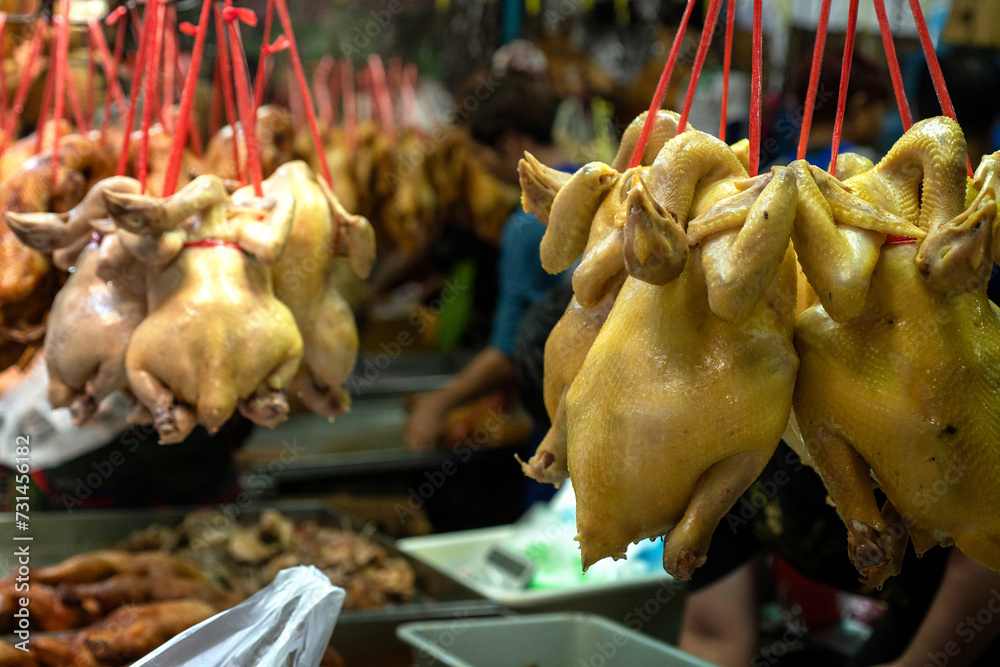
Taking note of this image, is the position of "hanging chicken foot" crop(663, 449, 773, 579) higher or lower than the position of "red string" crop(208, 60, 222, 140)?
higher

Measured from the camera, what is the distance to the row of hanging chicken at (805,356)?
93 centimetres

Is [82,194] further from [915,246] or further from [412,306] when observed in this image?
[412,306]

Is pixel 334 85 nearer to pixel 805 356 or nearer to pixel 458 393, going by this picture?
pixel 458 393

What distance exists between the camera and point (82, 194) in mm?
1992

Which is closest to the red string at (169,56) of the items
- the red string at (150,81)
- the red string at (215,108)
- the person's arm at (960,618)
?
the red string at (215,108)

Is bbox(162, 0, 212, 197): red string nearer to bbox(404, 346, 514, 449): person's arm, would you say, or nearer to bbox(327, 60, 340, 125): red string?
bbox(404, 346, 514, 449): person's arm

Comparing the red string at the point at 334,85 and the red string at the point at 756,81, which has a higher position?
the red string at the point at 756,81

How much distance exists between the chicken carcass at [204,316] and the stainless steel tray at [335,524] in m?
1.08

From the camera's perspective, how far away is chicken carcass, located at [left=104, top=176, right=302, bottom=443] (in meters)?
1.37

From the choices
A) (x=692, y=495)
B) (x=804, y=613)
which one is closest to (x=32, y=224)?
(x=692, y=495)

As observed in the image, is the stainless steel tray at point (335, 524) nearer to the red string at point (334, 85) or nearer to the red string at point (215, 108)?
the red string at point (215, 108)

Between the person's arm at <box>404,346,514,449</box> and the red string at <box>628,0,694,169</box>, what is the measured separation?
3006 mm

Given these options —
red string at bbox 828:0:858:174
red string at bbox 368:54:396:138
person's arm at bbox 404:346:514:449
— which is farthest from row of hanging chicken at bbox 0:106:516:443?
red string at bbox 368:54:396:138

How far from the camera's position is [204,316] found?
138 centimetres
